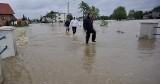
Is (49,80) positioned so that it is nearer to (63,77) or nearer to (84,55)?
(63,77)

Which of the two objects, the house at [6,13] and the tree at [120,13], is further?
the tree at [120,13]

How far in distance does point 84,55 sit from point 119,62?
195 cm

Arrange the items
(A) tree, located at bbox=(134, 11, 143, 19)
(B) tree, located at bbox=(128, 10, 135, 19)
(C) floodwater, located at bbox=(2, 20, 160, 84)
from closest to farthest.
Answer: (C) floodwater, located at bbox=(2, 20, 160, 84)
(A) tree, located at bbox=(134, 11, 143, 19)
(B) tree, located at bbox=(128, 10, 135, 19)

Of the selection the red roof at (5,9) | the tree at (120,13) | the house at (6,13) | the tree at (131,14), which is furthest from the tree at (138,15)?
the house at (6,13)

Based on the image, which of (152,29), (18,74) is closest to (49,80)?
(18,74)

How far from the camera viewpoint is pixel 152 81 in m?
5.95

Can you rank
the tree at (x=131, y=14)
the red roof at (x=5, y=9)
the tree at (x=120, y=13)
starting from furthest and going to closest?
the tree at (x=131, y=14) → the tree at (x=120, y=13) → the red roof at (x=5, y=9)

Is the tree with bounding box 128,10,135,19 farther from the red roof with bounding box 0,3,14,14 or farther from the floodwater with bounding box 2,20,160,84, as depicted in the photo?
the floodwater with bounding box 2,20,160,84


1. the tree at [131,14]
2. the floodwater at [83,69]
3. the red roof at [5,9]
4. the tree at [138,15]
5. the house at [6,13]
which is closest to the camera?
the floodwater at [83,69]

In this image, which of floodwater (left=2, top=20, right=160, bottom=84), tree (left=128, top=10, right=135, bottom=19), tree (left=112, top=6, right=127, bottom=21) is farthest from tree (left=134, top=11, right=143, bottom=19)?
floodwater (left=2, top=20, right=160, bottom=84)

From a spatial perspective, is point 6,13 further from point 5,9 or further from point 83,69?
point 83,69

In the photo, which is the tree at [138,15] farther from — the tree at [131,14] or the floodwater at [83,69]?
the floodwater at [83,69]

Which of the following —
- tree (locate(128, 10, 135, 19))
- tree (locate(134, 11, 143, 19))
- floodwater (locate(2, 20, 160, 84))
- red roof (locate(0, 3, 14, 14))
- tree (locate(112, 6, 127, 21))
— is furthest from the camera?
tree (locate(128, 10, 135, 19))

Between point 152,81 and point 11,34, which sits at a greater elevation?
point 11,34
